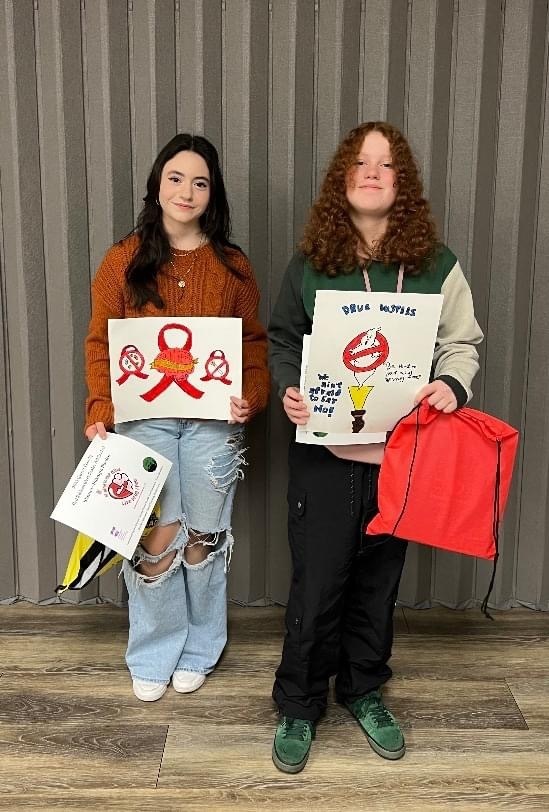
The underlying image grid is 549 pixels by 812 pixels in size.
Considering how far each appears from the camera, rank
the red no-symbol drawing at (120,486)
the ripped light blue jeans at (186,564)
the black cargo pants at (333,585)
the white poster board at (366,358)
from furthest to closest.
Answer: the ripped light blue jeans at (186,564) < the red no-symbol drawing at (120,486) < the black cargo pants at (333,585) < the white poster board at (366,358)

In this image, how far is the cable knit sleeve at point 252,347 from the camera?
6.91ft

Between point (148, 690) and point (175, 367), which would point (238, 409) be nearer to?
point (175, 367)

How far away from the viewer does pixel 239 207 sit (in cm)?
244

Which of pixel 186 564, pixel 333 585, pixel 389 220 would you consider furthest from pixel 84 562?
pixel 389 220

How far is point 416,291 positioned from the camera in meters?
1.82

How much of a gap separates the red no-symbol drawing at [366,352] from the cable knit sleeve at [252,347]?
0.40 meters

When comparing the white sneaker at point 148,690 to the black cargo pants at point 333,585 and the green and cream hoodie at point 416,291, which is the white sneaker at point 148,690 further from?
the green and cream hoodie at point 416,291

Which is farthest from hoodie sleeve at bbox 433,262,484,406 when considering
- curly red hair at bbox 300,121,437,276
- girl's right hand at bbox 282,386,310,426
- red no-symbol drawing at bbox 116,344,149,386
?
red no-symbol drawing at bbox 116,344,149,386

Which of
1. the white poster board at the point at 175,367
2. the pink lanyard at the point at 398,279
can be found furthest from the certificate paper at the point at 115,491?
the pink lanyard at the point at 398,279

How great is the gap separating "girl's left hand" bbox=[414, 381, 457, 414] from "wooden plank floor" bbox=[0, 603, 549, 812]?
0.85m

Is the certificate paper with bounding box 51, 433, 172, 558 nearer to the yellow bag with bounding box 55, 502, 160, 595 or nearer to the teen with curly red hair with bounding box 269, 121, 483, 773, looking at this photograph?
the yellow bag with bounding box 55, 502, 160, 595

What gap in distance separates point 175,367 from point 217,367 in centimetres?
11

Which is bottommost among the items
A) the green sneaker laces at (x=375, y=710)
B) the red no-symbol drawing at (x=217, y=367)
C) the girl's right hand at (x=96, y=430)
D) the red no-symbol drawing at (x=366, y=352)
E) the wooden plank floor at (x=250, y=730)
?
the wooden plank floor at (x=250, y=730)

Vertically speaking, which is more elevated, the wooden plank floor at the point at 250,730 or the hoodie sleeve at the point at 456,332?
the hoodie sleeve at the point at 456,332
